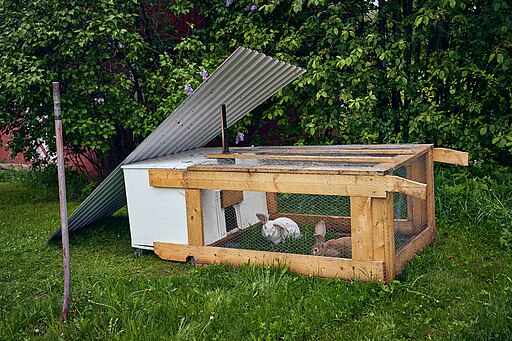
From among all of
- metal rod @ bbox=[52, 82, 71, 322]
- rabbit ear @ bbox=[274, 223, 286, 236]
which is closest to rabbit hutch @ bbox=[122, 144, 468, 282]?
rabbit ear @ bbox=[274, 223, 286, 236]

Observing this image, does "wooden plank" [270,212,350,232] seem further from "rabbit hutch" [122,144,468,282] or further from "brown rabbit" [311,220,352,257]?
"brown rabbit" [311,220,352,257]

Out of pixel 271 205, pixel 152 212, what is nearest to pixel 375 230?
pixel 271 205

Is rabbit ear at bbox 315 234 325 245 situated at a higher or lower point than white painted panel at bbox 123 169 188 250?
lower

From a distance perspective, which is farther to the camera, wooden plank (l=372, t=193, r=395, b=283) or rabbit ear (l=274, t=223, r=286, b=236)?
rabbit ear (l=274, t=223, r=286, b=236)

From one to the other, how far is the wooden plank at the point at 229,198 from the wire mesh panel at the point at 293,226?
11mm

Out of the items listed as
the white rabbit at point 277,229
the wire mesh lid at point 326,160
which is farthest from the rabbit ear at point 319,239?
the wire mesh lid at point 326,160

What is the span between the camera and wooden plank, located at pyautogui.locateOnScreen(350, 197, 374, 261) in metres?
3.79

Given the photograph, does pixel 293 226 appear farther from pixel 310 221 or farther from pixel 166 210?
pixel 166 210

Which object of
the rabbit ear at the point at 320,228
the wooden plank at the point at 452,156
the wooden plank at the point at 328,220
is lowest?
the wooden plank at the point at 328,220

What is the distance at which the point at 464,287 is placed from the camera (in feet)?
12.3

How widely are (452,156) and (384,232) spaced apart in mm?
1316

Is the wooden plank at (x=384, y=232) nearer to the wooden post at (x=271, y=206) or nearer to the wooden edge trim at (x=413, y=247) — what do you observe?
the wooden edge trim at (x=413, y=247)

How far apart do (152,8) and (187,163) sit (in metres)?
3.47

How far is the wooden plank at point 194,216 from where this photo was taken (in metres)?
4.43
